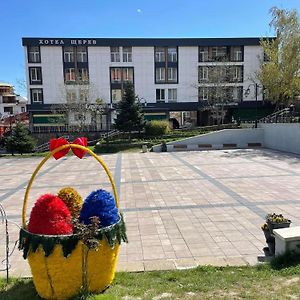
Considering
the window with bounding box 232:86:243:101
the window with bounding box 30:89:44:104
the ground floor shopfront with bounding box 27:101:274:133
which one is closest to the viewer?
the ground floor shopfront with bounding box 27:101:274:133

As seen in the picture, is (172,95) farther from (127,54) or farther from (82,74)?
(82,74)

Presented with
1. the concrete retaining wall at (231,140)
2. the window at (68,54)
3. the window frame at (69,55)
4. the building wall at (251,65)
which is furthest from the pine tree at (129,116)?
the building wall at (251,65)

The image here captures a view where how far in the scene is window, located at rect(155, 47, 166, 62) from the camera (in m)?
42.5

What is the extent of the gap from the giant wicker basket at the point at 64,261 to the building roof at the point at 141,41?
4034 centimetres

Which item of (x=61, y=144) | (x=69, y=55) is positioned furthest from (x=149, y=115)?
(x=61, y=144)

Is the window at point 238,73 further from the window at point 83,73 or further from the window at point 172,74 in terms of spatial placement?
the window at point 83,73

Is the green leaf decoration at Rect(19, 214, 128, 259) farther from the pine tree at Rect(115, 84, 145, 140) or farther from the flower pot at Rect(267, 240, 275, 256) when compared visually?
the pine tree at Rect(115, 84, 145, 140)

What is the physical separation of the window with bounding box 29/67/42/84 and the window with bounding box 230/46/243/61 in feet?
86.2

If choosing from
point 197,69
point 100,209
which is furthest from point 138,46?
point 100,209

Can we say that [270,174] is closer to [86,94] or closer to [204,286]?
[204,286]

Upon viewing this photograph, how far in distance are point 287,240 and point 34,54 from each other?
4263 centimetres

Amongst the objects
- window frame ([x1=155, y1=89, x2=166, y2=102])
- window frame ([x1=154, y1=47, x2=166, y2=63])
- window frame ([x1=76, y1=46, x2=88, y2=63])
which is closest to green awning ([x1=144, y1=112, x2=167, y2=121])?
window frame ([x1=155, y1=89, x2=166, y2=102])

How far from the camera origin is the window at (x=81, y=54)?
41.3m

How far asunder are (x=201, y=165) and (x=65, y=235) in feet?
44.6
